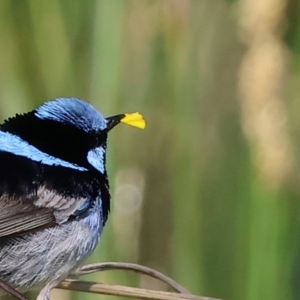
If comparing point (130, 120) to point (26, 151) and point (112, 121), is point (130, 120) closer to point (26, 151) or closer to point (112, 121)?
point (112, 121)

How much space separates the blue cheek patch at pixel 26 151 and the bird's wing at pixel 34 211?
9cm

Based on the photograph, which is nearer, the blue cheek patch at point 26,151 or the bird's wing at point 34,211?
the bird's wing at point 34,211

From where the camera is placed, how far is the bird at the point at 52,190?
1215 millimetres

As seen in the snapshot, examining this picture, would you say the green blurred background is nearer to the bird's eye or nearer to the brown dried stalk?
the bird's eye

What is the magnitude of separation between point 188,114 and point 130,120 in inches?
9.1

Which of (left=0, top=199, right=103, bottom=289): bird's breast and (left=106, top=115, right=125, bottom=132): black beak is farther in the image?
(left=106, top=115, right=125, bottom=132): black beak

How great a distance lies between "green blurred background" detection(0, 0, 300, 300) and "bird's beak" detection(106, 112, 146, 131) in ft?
0.27

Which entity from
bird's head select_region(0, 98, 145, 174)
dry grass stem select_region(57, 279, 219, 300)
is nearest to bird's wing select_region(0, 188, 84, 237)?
bird's head select_region(0, 98, 145, 174)

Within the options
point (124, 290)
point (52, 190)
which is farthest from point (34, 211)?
point (124, 290)

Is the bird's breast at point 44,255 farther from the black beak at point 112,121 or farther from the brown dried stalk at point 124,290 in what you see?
the black beak at point 112,121

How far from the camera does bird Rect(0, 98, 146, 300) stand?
1215mm

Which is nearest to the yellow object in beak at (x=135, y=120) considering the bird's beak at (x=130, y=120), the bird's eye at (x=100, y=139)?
the bird's beak at (x=130, y=120)

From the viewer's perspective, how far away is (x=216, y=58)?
1783mm

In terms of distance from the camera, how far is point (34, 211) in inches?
48.8
